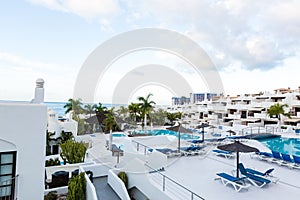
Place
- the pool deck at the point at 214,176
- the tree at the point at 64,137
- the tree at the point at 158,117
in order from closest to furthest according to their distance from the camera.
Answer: the pool deck at the point at 214,176 < the tree at the point at 64,137 < the tree at the point at 158,117

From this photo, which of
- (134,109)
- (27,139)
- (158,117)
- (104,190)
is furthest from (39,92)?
(158,117)

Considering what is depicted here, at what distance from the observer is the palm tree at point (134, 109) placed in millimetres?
26047

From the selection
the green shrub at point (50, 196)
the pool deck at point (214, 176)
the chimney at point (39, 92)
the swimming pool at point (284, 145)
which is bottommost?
the green shrub at point (50, 196)

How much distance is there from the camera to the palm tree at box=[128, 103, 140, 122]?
26.0m

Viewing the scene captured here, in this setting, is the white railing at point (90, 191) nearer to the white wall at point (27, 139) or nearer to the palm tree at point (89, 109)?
the white wall at point (27, 139)

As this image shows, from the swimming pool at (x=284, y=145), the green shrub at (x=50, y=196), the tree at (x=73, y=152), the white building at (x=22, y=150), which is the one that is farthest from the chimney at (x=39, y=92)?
the swimming pool at (x=284, y=145)

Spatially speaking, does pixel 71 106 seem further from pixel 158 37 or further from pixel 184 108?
pixel 184 108

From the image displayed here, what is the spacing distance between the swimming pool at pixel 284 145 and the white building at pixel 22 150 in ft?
56.8

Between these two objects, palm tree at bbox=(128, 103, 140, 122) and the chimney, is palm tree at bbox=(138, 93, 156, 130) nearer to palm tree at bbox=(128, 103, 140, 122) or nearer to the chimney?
palm tree at bbox=(128, 103, 140, 122)

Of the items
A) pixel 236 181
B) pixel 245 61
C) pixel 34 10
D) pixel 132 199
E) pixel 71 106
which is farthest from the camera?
pixel 71 106

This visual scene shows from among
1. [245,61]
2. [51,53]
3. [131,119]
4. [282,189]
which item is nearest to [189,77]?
[245,61]

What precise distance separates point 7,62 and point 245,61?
2779 centimetres

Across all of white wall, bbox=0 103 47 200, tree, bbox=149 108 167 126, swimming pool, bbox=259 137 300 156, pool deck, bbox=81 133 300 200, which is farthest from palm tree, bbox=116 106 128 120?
white wall, bbox=0 103 47 200

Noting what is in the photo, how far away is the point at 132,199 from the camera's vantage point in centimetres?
927
